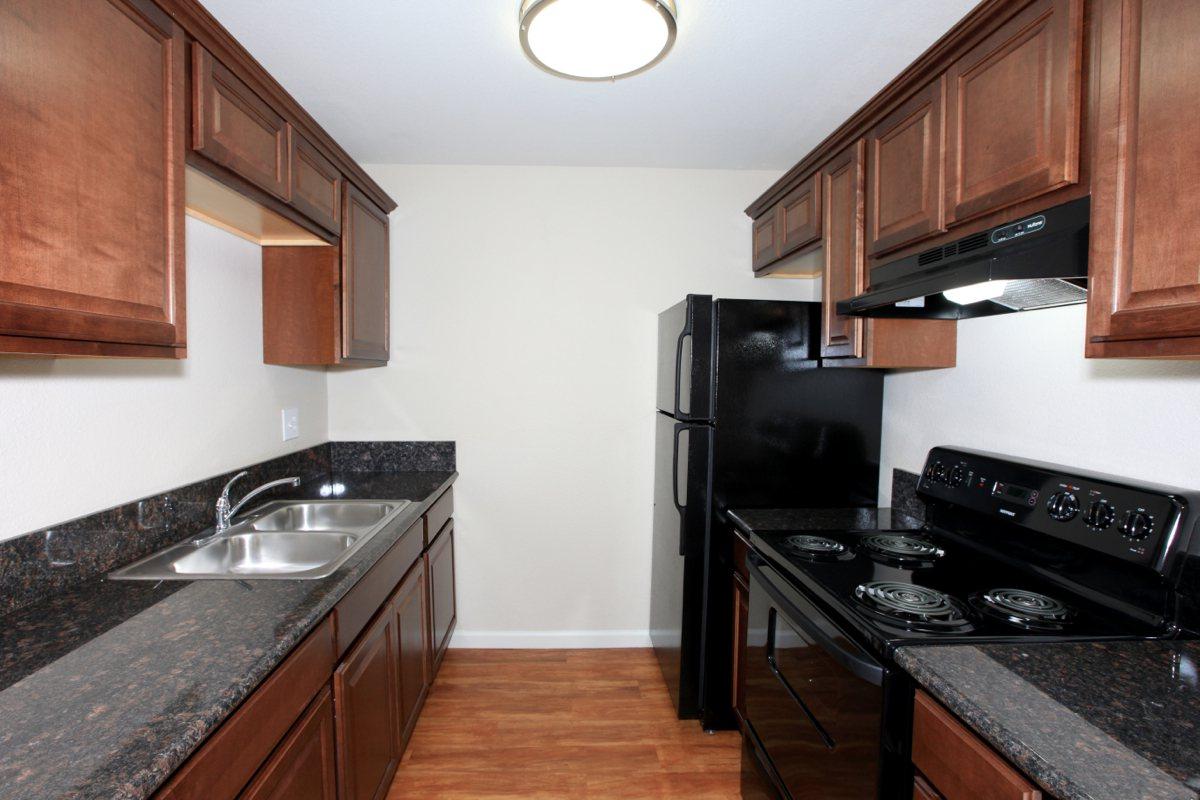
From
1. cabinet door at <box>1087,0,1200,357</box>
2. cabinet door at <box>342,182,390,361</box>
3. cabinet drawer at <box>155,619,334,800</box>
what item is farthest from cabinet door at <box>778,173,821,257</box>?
cabinet drawer at <box>155,619,334,800</box>

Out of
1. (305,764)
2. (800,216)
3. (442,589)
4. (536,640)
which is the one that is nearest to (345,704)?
(305,764)

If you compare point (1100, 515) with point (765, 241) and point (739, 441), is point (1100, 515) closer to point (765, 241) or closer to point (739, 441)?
point (739, 441)

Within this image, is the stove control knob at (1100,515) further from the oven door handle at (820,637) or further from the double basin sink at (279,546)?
the double basin sink at (279,546)

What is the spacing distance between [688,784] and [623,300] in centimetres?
212

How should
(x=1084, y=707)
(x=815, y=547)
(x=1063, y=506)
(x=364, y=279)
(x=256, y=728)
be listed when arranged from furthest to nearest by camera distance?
(x=364, y=279), (x=815, y=547), (x=1063, y=506), (x=256, y=728), (x=1084, y=707)

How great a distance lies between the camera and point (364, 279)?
2.53 meters

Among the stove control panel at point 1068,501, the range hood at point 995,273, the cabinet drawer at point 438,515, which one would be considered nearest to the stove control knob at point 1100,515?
the stove control panel at point 1068,501

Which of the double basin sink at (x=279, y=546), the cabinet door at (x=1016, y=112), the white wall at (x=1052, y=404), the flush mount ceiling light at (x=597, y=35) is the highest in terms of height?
the flush mount ceiling light at (x=597, y=35)

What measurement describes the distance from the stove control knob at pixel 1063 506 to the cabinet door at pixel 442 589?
7.00ft

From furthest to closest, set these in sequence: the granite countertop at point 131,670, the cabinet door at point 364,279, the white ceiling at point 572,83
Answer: the cabinet door at point 364,279, the white ceiling at point 572,83, the granite countertop at point 131,670

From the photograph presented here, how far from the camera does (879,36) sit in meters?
1.76

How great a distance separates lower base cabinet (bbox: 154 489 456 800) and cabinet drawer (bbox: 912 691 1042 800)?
1235mm

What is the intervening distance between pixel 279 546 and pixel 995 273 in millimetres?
2200

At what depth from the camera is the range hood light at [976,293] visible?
1.55 m
